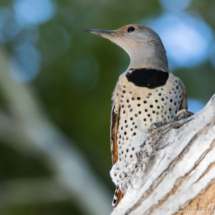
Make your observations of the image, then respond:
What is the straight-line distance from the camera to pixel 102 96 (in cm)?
791

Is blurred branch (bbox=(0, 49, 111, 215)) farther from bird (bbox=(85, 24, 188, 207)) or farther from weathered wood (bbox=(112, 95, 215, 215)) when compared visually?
weathered wood (bbox=(112, 95, 215, 215))

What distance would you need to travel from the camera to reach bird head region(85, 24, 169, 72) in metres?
3.78

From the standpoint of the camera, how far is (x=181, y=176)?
2234mm

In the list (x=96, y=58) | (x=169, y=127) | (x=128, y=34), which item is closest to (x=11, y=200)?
(x=96, y=58)

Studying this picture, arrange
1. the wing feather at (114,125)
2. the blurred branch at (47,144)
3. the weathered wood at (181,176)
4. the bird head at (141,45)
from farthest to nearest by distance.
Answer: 1. the blurred branch at (47,144)
2. the bird head at (141,45)
3. the wing feather at (114,125)
4. the weathered wood at (181,176)

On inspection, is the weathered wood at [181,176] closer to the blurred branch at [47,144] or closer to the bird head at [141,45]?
the bird head at [141,45]

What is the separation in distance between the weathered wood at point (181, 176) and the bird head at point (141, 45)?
54.4 inches

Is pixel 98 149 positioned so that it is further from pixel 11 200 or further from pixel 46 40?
pixel 46 40

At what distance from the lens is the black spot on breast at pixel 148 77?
3443 mm

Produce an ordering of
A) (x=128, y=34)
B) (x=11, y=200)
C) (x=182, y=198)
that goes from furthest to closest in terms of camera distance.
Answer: (x=11, y=200) → (x=128, y=34) → (x=182, y=198)

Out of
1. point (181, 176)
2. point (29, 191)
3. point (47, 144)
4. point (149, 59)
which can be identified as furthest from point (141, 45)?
point (29, 191)

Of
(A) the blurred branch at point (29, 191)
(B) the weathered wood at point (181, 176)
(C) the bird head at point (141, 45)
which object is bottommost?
(A) the blurred branch at point (29, 191)

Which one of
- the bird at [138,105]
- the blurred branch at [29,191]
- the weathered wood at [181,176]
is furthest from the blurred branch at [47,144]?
the weathered wood at [181,176]

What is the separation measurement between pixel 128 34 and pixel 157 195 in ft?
7.62
